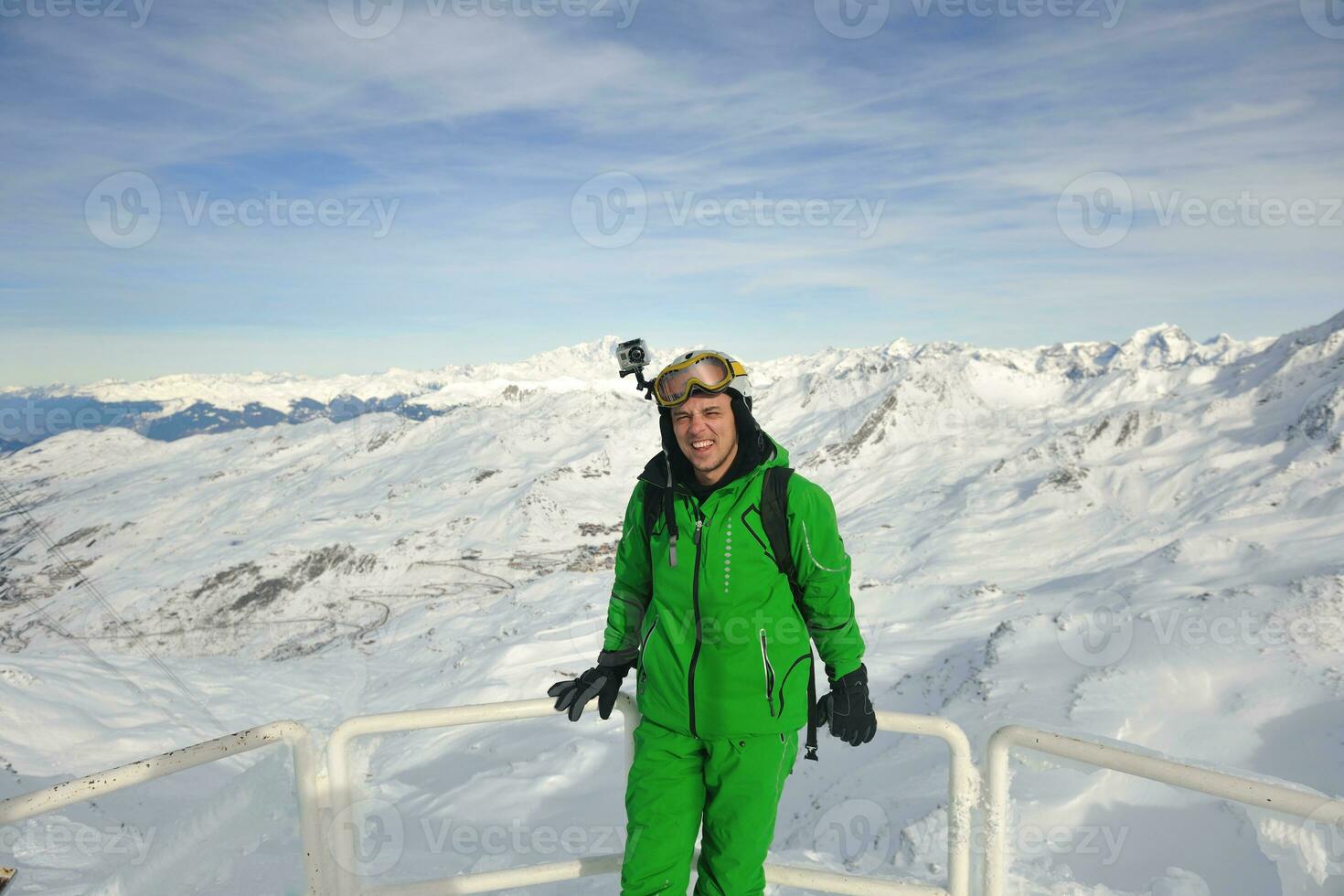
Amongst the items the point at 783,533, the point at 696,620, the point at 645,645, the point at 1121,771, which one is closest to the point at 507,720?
the point at 645,645

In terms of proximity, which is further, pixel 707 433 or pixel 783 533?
pixel 707 433

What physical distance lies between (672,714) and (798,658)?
0.68 metres

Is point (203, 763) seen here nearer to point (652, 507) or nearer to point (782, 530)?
point (652, 507)

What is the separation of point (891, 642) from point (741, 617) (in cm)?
3045

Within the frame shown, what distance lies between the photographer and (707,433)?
3691 millimetres

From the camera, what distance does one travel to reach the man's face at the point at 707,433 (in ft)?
12.1

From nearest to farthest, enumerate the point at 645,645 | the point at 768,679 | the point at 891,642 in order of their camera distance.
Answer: the point at 768,679 < the point at 645,645 < the point at 891,642

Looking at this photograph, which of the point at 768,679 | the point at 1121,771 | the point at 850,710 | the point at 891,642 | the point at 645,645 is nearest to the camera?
the point at 1121,771

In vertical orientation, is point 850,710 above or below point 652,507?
below

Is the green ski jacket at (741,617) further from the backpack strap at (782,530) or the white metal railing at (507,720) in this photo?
the white metal railing at (507,720)

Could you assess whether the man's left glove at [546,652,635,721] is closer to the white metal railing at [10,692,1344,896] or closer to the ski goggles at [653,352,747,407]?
the white metal railing at [10,692,1344,896]

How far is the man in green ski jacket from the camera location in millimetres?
3475

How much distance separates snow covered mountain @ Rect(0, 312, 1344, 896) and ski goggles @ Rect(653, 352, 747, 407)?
9.69 ft

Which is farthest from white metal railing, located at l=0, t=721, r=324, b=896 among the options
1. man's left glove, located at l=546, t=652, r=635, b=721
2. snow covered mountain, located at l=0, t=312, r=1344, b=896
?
man's left glove, located at l=546, t=652, r=635, b=721
